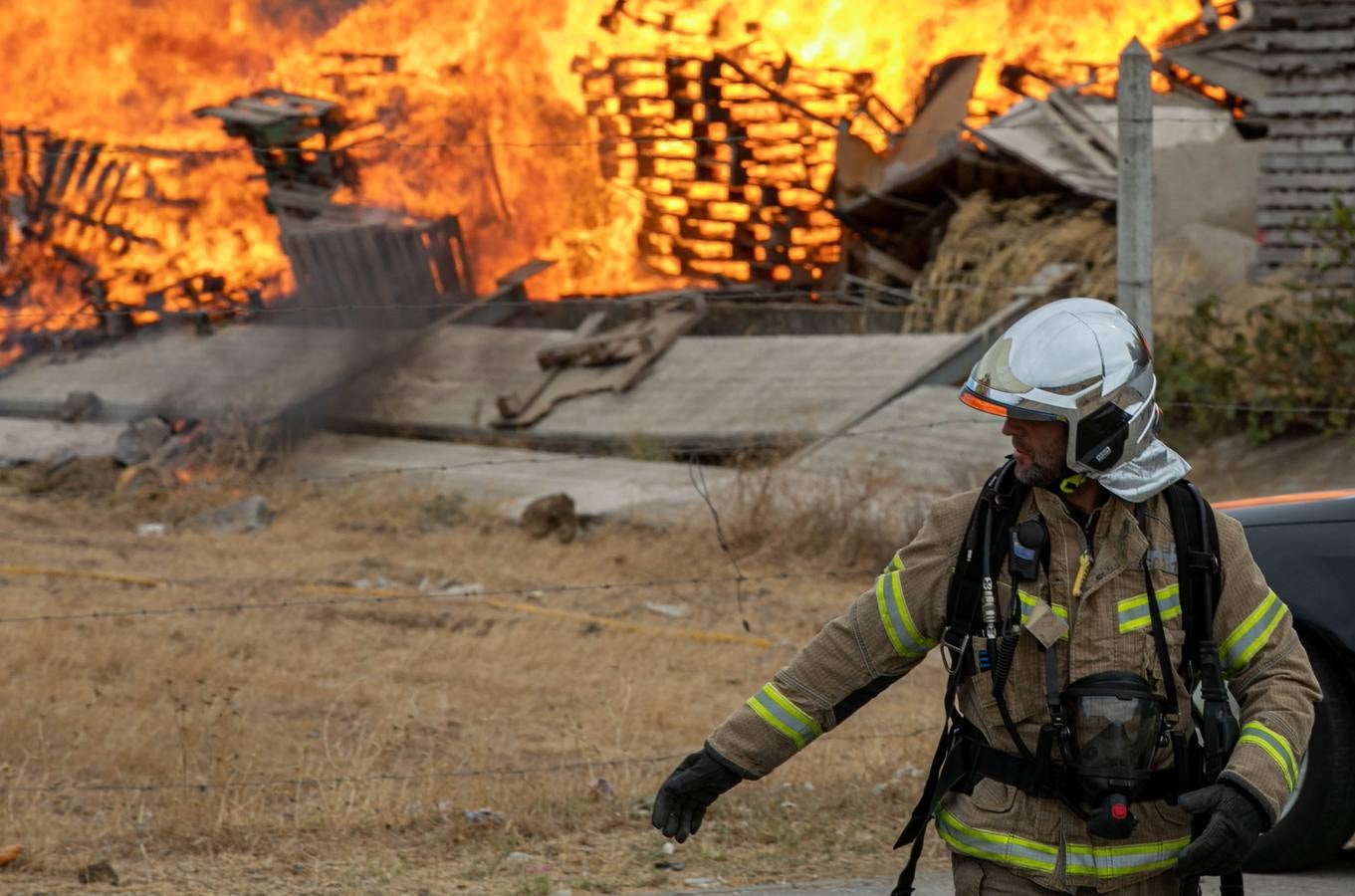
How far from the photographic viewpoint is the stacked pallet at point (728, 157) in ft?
65.8

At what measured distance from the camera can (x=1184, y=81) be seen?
18422 millimetres

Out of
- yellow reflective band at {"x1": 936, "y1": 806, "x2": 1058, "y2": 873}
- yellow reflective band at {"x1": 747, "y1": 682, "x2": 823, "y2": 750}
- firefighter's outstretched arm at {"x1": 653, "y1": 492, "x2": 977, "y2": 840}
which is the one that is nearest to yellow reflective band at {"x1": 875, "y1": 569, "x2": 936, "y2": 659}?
firefighter's outstretched arm at {"x1": 653, "y1": 492, "x2": 977, "y2": 840}

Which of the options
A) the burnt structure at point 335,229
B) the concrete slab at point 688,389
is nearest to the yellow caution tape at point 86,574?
the concrete slab at point 688,389

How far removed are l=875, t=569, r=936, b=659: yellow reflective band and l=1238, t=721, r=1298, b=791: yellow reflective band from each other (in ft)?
1.72

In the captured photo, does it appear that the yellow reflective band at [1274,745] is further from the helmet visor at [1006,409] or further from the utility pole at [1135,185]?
the utility pole at [1135,185]

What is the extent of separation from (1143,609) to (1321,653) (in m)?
2.24

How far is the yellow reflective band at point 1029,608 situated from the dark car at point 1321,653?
2199mm

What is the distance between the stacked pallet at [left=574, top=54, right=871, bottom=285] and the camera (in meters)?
20.0

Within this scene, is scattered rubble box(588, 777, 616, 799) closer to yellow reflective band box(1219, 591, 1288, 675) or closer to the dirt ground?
the dirt ground

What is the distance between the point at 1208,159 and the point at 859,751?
1120 cm

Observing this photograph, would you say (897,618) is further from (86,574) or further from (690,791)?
(86,574)

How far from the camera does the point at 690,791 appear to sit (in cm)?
303

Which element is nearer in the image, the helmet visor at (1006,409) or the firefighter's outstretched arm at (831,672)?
the helmet visor at (1006,409)

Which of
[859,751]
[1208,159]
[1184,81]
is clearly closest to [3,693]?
[859,751]
